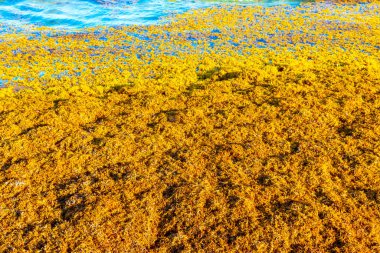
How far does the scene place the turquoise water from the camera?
20.4 meters

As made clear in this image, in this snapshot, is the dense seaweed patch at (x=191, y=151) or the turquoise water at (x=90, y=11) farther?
the turquoise water at (x=90, y=11)

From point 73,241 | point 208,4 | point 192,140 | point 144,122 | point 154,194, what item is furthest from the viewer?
point 208,4

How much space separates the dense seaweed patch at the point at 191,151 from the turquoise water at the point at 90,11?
735 cm

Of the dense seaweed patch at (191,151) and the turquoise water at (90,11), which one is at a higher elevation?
the turquoise water at (90,11)

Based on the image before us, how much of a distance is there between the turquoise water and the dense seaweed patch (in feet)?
24.1

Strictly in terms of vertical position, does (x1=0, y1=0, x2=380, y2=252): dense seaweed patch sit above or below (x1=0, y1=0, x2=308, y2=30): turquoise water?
below

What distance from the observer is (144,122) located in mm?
8500

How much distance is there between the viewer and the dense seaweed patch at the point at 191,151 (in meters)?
5.29

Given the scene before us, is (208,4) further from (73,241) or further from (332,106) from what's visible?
(73,241)

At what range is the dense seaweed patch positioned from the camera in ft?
17.4

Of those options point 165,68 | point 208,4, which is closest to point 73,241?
point 165,68

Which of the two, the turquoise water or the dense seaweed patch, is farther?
the turquoise water

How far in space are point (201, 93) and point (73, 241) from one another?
623cm

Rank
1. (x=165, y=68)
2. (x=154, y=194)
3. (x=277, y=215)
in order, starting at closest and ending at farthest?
(x=277, y=215) < (x=154, y=194) < (x=165, y=68)
